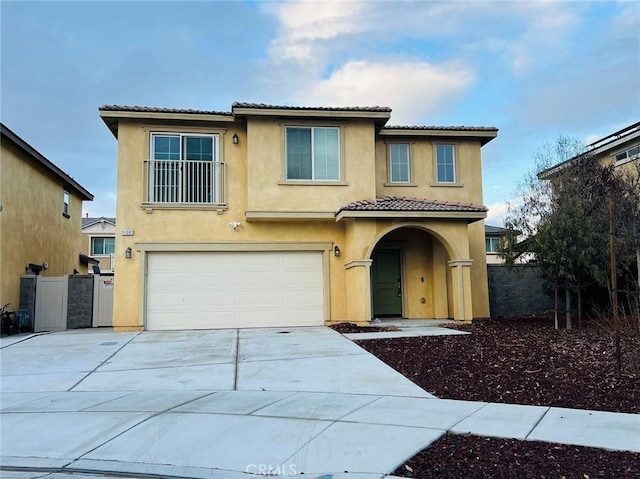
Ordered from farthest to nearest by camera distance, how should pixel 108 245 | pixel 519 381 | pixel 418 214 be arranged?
pixel 108 245 → pixel 418 214 → pixel 519 381

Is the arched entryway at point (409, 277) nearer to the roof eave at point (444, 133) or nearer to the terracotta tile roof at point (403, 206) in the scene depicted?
the terracotta tile roof at point (403, 206)

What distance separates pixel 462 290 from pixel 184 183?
859 centimetres

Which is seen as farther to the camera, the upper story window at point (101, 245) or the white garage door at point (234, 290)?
the upper story window at point (101, 245)

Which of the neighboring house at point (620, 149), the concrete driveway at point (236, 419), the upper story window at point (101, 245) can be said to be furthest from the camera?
the upper story window at point (101, 245)

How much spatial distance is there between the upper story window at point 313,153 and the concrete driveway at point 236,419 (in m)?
6.69

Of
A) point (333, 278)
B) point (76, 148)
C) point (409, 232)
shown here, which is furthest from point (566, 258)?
point (76, 148)

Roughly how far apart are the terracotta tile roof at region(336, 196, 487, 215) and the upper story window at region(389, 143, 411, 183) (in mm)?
1105

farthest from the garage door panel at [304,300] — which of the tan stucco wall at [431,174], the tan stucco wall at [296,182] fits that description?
the tan stucco wall at [431,174]

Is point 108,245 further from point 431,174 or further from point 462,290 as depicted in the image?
point 462,290

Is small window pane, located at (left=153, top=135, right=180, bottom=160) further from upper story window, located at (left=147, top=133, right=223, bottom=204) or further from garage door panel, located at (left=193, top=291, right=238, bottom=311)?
garage door panel, located at (left=193, top=291, right=238, bottom=311)

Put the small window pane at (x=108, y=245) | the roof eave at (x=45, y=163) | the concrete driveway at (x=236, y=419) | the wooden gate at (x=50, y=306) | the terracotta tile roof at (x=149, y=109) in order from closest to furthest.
Result: 1. the concrete driveway at (x=236, y=419)
2. the terracotta tile roof at (x=149, y=109)
3. the roof eave at (x=45, y=163)
4. the wooden gate at (x=50, y=306)
5. the small window pane at (x=108, y=245)

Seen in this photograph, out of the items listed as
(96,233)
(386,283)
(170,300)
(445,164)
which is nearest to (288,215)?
(386,283)

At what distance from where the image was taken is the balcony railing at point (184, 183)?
14852mm

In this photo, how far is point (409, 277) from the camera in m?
16.4
